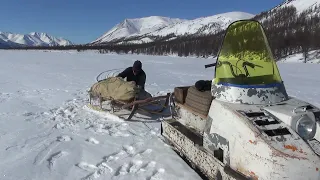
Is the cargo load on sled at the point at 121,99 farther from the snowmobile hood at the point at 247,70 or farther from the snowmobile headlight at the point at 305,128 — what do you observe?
the snowmobile headlight at the point at 305,128

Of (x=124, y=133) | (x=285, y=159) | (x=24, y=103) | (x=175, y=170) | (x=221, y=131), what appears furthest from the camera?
(x=24, y=103)

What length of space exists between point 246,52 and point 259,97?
59 cm

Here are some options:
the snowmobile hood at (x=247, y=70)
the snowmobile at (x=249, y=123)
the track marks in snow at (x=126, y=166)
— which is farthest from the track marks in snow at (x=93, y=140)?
the snowmobile hood at (x=247, y=70)

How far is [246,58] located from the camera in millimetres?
3898

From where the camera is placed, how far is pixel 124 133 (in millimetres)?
5945

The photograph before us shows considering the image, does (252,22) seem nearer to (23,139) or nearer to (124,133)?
(124,133)

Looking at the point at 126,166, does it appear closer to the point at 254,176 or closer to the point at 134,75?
the point at 254,176

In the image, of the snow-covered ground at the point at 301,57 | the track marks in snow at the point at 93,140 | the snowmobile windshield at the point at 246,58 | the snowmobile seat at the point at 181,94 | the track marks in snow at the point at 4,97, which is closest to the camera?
the snowmobile windshield at the point at 246,58

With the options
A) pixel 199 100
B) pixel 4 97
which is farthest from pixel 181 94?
pixel 4 97

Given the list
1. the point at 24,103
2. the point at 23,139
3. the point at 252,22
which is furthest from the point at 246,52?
the point at 24,103

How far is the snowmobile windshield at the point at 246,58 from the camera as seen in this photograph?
12.5 feet

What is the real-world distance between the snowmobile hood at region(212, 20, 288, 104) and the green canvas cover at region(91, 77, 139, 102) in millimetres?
3051

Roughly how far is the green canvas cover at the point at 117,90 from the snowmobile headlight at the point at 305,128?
13.4 ft

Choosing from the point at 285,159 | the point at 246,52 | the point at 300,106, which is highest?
the point at 246,52
